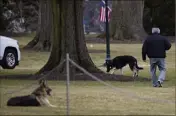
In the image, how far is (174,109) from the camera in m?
12.9

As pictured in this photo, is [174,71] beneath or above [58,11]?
beneath

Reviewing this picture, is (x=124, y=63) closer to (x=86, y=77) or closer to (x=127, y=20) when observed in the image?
(x=86, y=77)

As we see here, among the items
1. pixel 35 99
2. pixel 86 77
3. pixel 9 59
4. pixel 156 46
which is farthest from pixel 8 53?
pixel 35 99

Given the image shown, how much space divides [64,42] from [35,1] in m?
56.4

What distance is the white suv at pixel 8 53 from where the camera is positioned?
24.5 metres

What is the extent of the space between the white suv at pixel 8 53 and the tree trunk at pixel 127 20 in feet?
90.0

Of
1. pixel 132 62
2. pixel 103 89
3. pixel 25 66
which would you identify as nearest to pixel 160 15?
pixel 25 66

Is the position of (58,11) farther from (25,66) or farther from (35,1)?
(35,1)

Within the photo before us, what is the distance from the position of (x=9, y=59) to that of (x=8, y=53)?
1.15 feet

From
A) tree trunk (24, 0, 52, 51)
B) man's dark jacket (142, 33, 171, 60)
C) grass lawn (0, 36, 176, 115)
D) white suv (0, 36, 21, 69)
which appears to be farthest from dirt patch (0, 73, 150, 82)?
tree trunk (24, 0, 52, 51)

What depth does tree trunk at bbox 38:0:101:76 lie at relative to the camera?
2112 centimetres

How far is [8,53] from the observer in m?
24.8

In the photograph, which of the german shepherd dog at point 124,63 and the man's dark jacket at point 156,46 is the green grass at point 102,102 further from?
Result: the german shepherd dog at point 124,63

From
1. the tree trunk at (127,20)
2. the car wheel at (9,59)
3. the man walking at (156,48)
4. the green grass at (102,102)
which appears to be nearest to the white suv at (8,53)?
the car wheel at (9,59)
